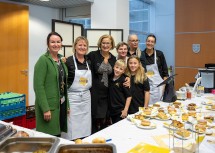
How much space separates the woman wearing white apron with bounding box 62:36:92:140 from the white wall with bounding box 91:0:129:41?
7.24ft

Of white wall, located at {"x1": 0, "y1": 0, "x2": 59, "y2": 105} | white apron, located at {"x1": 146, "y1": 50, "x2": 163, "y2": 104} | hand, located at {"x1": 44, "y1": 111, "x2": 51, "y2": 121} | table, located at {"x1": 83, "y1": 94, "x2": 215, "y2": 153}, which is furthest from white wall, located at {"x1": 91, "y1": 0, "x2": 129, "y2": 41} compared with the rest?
table, located at {"x1": 83, "y1": 94, "x2": 215, "y2": 153}

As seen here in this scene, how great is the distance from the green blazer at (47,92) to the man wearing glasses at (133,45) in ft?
4.09

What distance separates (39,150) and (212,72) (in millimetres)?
2804

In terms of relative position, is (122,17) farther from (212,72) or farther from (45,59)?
(45,59)

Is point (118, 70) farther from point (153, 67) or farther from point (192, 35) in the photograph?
point (192, 35)

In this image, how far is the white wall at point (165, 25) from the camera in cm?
643

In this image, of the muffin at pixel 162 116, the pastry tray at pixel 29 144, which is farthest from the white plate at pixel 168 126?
the pastry tray at pixel 29 144

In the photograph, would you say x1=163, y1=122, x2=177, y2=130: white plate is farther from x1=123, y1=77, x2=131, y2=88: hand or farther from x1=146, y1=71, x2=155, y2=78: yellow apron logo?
x1=146, y1=71, x2=155, y2=78: yellow apron logo

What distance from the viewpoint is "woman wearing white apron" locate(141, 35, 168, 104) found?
3018mm

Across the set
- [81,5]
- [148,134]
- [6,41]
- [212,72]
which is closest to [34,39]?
[6,41]

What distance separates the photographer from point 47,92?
83.5 inches

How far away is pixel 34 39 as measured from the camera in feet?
15.5

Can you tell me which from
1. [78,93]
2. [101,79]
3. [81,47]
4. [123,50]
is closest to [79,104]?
[78,93]

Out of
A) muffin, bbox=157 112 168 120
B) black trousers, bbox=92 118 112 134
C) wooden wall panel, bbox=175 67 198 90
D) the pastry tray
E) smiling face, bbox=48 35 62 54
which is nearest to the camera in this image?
the pastry tray
